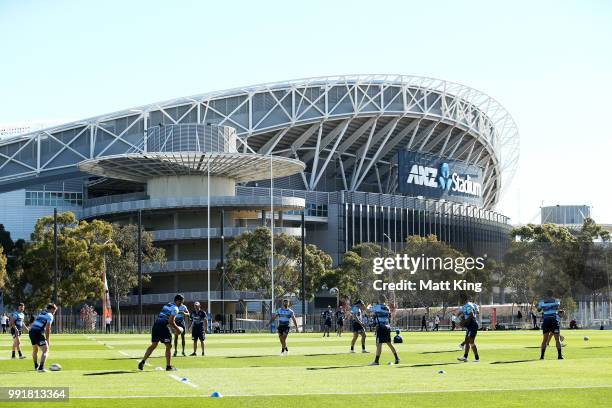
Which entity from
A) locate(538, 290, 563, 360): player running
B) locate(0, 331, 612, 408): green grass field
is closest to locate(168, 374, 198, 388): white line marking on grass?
locate(0, 331, 612, 408): green grass field

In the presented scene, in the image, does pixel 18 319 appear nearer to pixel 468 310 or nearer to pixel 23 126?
pixel 468 310

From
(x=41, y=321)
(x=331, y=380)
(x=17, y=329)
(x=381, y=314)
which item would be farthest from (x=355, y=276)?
(x=331, y=380)

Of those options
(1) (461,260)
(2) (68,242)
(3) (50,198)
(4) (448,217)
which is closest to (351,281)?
(1) (461,260)

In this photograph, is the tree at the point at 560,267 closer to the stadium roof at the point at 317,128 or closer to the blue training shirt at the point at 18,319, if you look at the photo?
the stadium roof at the point at 317,128

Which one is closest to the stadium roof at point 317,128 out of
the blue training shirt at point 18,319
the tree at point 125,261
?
the tree at point 125,261

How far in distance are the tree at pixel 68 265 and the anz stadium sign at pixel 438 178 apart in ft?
223

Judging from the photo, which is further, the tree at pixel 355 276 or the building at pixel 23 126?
the building at pixel 23 126

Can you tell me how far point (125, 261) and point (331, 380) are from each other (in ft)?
252

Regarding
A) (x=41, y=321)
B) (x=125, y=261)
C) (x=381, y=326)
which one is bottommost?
(x=381, y=326)

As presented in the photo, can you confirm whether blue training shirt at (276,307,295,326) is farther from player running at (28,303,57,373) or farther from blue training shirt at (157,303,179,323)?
player running at (28,303,57,373)

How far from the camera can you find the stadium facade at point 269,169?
120500 mm

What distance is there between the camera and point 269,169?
11906cm

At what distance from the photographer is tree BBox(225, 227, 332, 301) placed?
9994 cm

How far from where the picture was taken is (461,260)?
105562 millimetres
